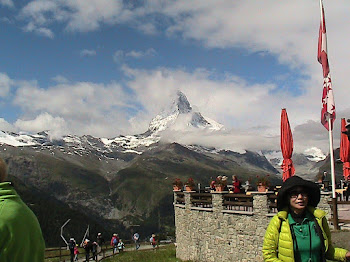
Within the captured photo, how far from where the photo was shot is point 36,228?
133 inches

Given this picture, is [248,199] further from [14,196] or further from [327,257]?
[14,196]

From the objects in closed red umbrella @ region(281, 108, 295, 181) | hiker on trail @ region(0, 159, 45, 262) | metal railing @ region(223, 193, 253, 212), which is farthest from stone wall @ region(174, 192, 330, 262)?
hiker on trail @ region(0, 159, 45, 262)

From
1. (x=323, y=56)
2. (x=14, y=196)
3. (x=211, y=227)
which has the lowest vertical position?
(x=211, y=227)

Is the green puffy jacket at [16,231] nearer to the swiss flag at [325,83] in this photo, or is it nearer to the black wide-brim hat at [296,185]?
the black wide-brim hat at [296,185]

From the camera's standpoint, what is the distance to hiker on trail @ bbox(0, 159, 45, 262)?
10.1 ft

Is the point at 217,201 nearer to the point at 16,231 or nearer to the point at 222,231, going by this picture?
the point at 222,231

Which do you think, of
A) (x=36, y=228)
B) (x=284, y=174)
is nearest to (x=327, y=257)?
(x=36, y=228)

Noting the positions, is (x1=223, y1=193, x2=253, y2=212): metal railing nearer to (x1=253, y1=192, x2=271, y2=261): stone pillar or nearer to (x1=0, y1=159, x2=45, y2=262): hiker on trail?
(x1=253, y1=192, x2=271, y2=261): stone pillar

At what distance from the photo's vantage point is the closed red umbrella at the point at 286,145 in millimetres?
16359

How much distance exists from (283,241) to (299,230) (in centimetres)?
22

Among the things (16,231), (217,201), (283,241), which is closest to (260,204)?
(217,201)

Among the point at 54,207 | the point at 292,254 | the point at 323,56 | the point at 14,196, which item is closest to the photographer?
the point at 14,196

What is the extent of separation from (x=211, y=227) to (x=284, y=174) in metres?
4.09

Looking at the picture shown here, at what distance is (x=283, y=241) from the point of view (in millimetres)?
4242
